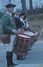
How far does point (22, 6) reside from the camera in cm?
3181

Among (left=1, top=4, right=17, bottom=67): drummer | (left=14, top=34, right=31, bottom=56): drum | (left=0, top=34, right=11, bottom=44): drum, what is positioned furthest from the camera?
(left=14, top=34, right=31, bottom=56): drum

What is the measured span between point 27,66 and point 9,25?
4.76ft

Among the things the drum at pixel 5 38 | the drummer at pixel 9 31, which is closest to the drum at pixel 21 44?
the drummer at pixel 9 31

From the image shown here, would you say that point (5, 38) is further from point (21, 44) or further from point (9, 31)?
point (21, 44)

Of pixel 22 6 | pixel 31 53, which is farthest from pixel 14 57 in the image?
pixel 22 6

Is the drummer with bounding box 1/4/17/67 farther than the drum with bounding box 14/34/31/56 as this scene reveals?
No

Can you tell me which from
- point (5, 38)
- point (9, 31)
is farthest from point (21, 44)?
point (5, 38)

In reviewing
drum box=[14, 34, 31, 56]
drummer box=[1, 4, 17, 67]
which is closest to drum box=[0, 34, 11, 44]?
drummer box=[1, 4, 17, 67]

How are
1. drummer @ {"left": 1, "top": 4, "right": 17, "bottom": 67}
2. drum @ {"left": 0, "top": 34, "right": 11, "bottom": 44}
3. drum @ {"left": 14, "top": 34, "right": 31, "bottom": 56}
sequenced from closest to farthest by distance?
drum @ {"left": 0, "top": 34, "right": 11, "bottom": 44}
drummer @ {"left": 1, "top": 4, "right": 17, "bottom": 67}
drum @ {"left": 14, "top": 34, "right": 31, "bottom": 56}

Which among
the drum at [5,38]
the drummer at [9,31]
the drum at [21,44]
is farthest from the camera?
the drum at [21,44]

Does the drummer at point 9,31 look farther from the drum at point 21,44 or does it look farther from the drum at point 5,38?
the drum at point 21,44

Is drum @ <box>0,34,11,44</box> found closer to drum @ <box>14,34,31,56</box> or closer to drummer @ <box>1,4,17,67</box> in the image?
drummer @ <box>1,4,17,67</box>

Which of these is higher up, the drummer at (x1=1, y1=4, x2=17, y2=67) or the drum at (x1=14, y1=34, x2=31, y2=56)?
the drummer at (x1=1, y1=4, x2=17, y2=67)

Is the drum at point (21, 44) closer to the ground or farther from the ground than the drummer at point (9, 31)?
closer to the ground
